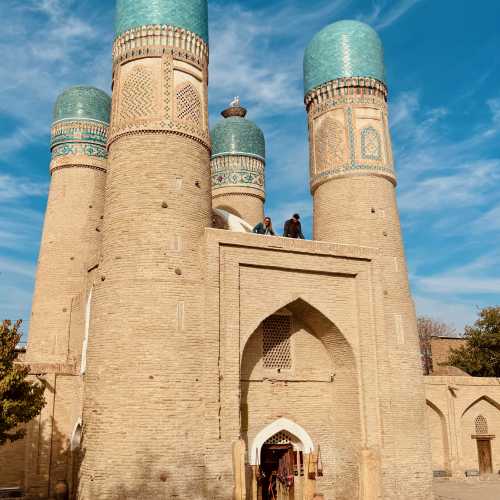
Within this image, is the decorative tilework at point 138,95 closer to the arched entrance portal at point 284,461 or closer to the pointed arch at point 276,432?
the pointed arch at point 276,432

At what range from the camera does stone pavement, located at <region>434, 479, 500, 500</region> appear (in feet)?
49.8

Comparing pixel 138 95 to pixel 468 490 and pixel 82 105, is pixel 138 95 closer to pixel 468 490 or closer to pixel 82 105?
pixel 82 105

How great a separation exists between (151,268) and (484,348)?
61.2 feet

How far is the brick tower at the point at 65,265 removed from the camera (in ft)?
43.8

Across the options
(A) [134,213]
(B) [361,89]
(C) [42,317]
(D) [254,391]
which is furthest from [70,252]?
(B) [361,89]

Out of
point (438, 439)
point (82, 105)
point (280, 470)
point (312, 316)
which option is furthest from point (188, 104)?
point (438, 439)

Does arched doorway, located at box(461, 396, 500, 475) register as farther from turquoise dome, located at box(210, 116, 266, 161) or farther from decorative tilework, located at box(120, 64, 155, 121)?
decorative tilework, located at box(120, 64, 155, 121)

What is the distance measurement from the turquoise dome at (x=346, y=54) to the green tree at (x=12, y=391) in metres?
9.88

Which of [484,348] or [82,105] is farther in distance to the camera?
[484,348]

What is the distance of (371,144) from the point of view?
1488cm

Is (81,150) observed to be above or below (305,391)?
above

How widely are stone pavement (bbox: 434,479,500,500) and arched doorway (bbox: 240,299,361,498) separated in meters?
3.84

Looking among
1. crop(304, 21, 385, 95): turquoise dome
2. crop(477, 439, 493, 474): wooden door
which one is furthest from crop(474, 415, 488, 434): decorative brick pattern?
crop(304, 21, 385, 95): turquoise dome

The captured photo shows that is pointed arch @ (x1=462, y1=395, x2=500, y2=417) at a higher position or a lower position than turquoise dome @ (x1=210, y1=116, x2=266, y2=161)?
lower
